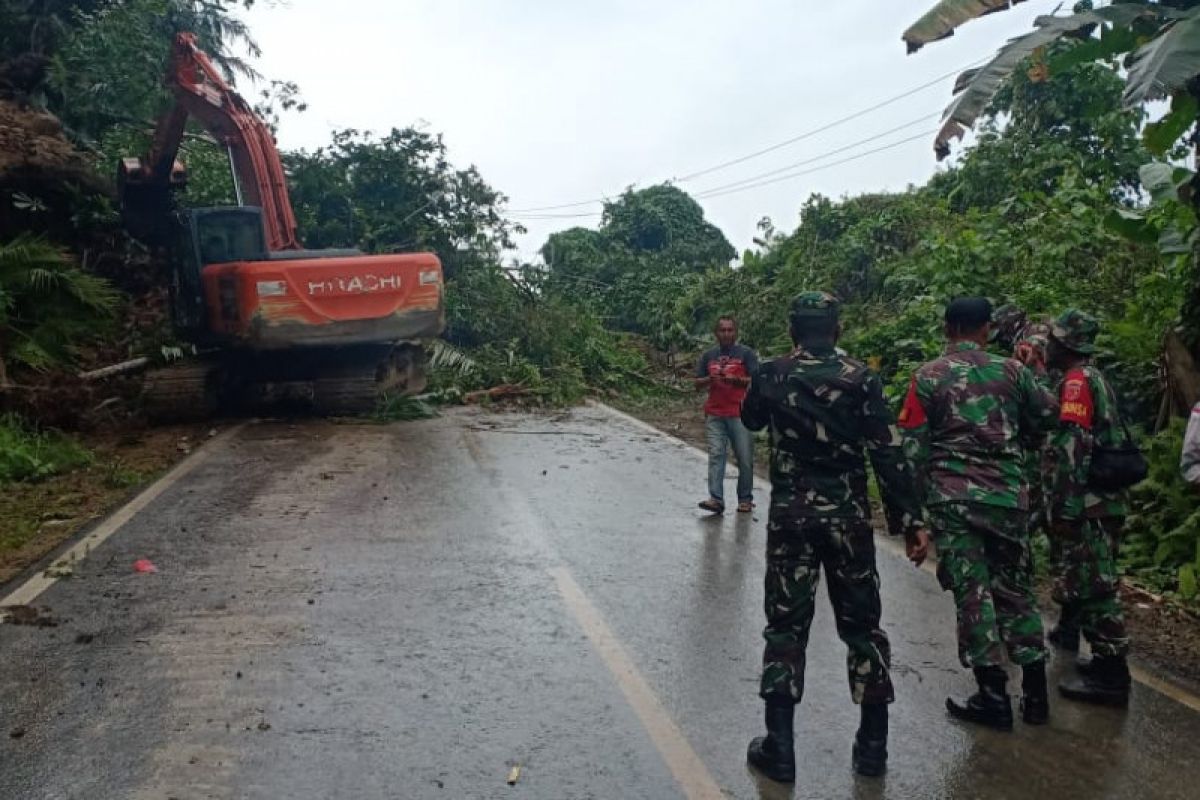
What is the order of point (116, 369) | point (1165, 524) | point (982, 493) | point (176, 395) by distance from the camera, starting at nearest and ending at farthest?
1. point (982, 493)
2. point (1165, 524)
3. point (176, 395)
4. point (116, 369)

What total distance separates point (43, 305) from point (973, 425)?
1319cm

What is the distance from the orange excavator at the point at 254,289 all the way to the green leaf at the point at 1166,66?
10.7 m

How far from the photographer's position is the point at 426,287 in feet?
50.1

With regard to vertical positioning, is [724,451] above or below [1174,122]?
below

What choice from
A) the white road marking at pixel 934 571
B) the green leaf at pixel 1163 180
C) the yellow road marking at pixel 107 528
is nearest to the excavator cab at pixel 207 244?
the yellow road marking at pixel 107 528

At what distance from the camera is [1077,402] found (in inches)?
204

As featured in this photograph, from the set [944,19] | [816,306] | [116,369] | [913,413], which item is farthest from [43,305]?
[913,413]

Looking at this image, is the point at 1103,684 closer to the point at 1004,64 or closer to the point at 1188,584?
the point at 1188,584

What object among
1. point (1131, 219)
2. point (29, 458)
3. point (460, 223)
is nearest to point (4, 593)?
point (29, 458)

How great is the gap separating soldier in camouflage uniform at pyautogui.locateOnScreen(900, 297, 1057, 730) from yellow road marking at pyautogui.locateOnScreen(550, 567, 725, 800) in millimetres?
1307

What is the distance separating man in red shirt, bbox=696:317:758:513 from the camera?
9.08 metres

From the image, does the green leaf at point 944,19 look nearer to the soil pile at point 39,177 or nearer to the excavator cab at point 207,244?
the excavator cab at point 207,244

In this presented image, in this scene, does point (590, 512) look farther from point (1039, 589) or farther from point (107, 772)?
point (107, 772)

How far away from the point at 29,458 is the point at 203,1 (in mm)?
16456
